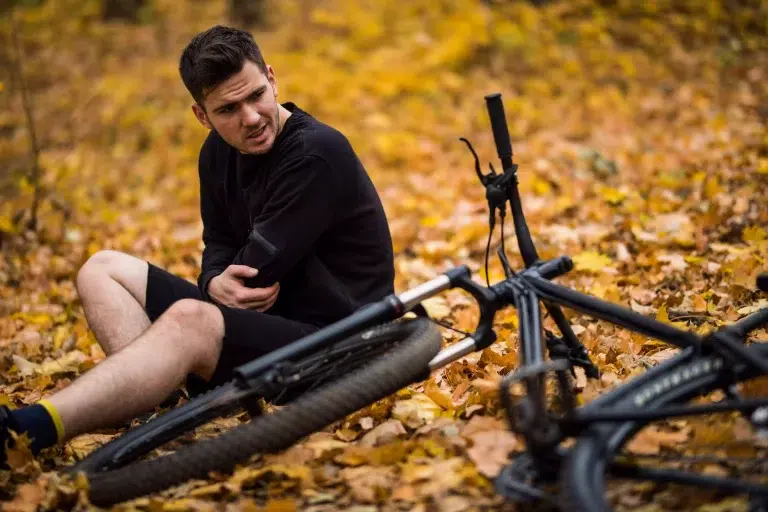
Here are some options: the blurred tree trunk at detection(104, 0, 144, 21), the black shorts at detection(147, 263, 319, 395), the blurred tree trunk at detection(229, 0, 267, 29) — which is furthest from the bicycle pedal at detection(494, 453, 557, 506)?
the blurred tree trunk at detection(104, 0, 144, 21)

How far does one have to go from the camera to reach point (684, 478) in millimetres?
1914

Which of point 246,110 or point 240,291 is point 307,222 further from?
point 246,110

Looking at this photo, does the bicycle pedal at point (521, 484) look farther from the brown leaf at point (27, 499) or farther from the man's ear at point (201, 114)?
the man's ear at point (201, 114)

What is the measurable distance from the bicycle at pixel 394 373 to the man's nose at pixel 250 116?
84cm

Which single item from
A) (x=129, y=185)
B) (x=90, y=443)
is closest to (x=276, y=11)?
(x=129, y=185)

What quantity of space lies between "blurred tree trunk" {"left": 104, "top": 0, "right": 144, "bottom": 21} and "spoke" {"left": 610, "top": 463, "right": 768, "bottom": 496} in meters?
11.8

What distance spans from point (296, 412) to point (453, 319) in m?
1.86

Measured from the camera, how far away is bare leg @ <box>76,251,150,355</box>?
3.03 metres

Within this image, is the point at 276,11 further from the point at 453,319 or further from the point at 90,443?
the point at 90,443

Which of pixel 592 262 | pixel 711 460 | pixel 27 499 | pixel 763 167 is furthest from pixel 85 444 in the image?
pixel 763 167

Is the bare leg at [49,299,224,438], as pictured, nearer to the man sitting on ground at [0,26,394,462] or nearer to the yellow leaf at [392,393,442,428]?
the man sitting on ground at [0,26,394,462]

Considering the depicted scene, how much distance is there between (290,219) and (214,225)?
674 mm

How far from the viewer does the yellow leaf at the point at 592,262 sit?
4172mm

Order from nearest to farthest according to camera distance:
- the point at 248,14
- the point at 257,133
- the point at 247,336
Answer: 1. the point at 247,336
2. the point at 257,133
3. the point at 248,14
